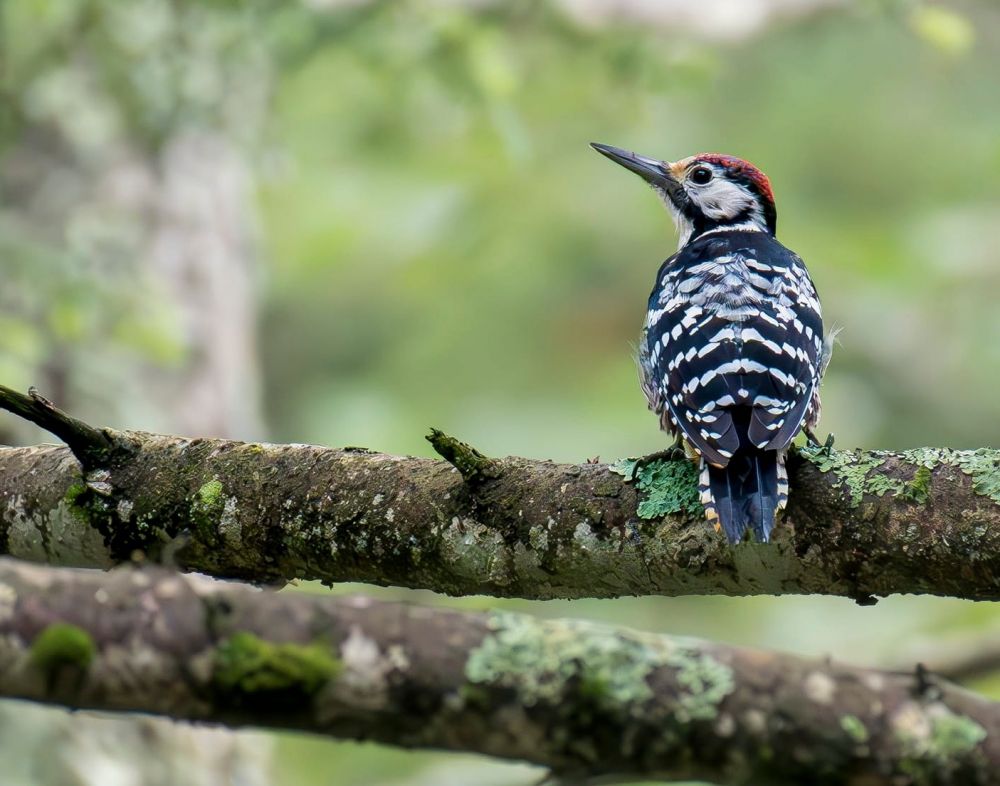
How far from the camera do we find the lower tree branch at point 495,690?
6.13 feet

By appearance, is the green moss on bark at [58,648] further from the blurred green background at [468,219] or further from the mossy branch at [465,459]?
the blurred green background at [468,219]

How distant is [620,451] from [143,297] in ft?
16.7

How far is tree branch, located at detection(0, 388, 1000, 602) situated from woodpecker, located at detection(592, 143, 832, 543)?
0.09m

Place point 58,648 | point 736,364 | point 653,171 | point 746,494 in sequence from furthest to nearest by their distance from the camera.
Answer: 1. point 653,171
2. point 736,364
3. point 746,494
4. point 58,648

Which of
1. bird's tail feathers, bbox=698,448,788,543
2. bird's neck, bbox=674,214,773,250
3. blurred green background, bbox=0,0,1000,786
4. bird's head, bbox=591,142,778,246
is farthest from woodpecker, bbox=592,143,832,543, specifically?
blurred green background, bbox=0,0,1000,786

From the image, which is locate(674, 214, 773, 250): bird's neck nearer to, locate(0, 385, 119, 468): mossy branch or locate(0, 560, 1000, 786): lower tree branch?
locate(0, 385, 119, 468): mossy branch

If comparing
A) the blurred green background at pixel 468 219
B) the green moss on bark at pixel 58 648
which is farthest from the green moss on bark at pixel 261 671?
the blurred green background at pixel 468 219

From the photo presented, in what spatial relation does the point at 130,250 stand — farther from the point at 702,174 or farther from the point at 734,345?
the point at 734,345

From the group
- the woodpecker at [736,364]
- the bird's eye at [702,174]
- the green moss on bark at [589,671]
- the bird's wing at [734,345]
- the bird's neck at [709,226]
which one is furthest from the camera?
the bird's eye at [702,174]

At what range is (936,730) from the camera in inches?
77.5

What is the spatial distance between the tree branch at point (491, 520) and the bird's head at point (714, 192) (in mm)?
2425

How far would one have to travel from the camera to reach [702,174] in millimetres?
5426

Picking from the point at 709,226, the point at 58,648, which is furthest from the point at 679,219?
the point at 58,648

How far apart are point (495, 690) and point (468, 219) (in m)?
8.64
